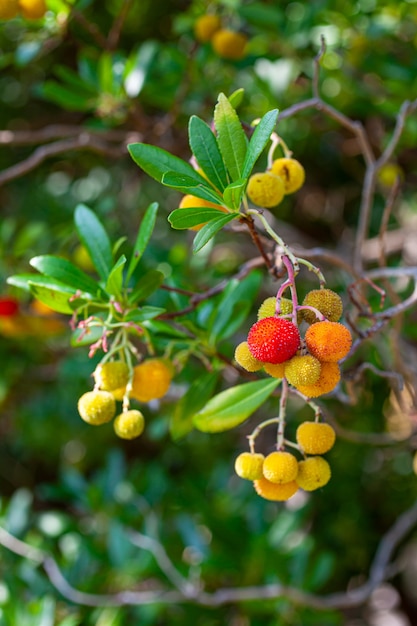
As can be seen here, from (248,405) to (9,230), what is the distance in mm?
1433

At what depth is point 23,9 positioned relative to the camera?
5.98ft

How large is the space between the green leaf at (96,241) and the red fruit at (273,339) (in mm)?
544

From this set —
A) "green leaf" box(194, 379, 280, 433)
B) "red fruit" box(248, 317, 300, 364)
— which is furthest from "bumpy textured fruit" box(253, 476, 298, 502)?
"red fruit" box(248, 317, 300, 364)

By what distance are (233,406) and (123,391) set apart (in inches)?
7.8

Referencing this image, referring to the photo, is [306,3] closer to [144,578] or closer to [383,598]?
[144,578]

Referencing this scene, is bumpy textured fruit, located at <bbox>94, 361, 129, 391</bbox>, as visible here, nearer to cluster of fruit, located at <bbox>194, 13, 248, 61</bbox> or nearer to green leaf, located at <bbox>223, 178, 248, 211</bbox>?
green leaf, located at <bbox>223, 178, 248, 211</bbox>

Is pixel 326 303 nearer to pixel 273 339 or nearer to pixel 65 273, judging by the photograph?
pixel 273 339

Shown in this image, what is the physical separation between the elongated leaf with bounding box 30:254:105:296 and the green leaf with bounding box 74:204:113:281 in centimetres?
5

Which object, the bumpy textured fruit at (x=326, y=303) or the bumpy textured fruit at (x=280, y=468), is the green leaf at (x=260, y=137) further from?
the bumpy textured fruit at (x=280, y=468)

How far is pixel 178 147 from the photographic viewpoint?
90.4 inches

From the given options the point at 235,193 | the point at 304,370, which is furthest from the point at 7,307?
the point at 304,370

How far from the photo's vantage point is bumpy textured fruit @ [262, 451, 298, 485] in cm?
100

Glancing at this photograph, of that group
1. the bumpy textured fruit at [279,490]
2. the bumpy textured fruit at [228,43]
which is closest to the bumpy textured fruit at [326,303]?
the bumpy textured fruit at [279,490]

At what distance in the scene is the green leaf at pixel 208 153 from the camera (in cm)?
105
